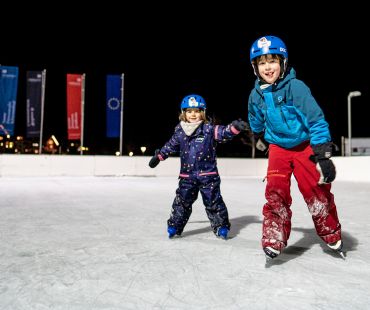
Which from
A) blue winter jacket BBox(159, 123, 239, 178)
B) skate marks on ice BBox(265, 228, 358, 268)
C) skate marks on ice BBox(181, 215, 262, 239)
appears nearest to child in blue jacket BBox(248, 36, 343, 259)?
skate marks on ice BBox(265, 228, 358, 268)

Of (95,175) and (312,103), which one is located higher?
(312,103)

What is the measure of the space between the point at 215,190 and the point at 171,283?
1.51 m

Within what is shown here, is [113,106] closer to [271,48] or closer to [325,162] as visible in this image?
[271,48]

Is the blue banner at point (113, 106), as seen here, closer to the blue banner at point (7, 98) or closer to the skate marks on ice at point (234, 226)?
the blue banner at point (7, 98)

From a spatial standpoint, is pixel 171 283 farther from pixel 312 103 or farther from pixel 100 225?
pixel 100 225

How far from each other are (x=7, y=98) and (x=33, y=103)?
1093 mm

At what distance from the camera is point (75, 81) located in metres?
18.1

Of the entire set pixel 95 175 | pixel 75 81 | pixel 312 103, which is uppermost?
pixel 75 81

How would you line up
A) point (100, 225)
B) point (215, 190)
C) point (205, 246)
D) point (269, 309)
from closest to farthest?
point (269, 309), point (205, 246), point (215, 190), point (100, 225)

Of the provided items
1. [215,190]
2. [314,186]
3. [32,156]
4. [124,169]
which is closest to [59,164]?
[32,156]

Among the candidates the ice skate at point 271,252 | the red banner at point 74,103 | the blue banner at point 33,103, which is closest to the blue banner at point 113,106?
the red banner at point 74,103

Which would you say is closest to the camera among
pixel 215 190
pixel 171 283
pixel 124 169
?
pixel 171 283

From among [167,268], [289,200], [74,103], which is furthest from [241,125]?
[74,103]

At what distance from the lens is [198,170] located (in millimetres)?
3635
